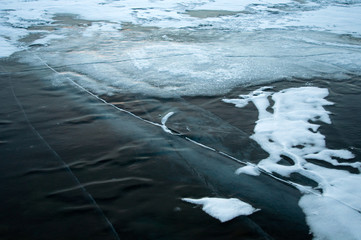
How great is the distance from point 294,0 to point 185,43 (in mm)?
8419

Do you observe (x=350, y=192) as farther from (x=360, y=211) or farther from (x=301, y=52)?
(x=301, y=52)

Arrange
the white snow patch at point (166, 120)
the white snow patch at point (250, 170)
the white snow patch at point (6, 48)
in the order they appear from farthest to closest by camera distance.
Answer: the white snow patch at point (6, 48) → the white snow patch at point (166, 120) → the white snow patch at point (250, 170)

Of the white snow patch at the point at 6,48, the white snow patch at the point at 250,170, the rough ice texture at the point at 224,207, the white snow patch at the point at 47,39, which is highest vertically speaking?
the white snow patch at the point at 47,39

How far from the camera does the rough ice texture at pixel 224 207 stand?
170 cm

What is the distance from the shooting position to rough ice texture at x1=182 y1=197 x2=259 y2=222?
1697 millimetres

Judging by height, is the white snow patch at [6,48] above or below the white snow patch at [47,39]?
below

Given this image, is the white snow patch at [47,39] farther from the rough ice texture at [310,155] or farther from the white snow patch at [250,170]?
the white snow patch at [250,170]

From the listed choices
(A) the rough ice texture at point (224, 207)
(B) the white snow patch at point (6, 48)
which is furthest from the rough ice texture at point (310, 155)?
(B) the white snow patch at point (6, 48)

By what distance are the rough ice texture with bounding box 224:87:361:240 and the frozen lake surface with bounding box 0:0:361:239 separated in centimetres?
1

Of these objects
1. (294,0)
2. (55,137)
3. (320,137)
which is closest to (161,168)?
(55,137)

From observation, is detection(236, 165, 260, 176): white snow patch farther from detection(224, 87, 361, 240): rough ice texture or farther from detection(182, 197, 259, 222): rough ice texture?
detection(182, 197, 259, 222): rough ice texture

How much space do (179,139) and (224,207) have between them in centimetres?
86

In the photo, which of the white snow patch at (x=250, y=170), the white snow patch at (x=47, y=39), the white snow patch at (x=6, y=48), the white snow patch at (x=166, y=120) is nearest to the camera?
the white snow patch at (x=250, y=170)

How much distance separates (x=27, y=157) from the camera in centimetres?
216
